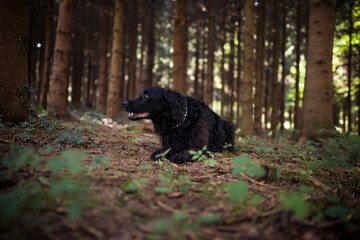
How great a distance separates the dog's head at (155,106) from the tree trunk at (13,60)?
214 centimetres

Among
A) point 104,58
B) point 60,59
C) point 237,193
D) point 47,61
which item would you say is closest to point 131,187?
point 237,193

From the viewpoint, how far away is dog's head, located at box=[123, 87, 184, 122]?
13.7ft

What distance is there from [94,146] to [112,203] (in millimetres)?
2541

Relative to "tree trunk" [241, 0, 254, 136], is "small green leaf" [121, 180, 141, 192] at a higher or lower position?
lower

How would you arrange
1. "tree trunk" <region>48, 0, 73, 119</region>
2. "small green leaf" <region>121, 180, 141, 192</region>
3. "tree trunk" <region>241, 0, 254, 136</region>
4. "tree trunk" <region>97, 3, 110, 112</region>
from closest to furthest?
1. "small green leaf" <region>121, 180, 141, 192</region>
2. "tree trunk" <region>48, 0, 73, 119</region>
3. "tree trunk" <region>241, 0, 254, 136</region>
4. "tree trunk" <region>97, 3, 110, 112</region>

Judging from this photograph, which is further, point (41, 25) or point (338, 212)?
point (41, 25)

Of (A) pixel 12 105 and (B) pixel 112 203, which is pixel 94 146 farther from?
(B) pixel 112 203

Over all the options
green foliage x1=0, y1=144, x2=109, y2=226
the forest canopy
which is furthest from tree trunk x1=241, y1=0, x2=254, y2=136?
green foliage x1=0, y1=144, x2=109, y2=226

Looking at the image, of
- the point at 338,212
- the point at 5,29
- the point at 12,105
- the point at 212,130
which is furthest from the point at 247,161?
the point at 5,29

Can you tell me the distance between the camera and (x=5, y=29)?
13.6ft

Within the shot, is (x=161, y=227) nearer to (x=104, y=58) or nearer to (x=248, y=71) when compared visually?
(x=248, y=71)

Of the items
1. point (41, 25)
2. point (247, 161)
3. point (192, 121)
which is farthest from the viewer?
point (41, 25)

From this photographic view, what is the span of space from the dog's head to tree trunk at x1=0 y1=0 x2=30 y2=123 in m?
2.14

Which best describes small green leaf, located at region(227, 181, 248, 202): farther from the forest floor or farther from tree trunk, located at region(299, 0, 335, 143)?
tree trunk, located at region(299, 0, 335, 143)
